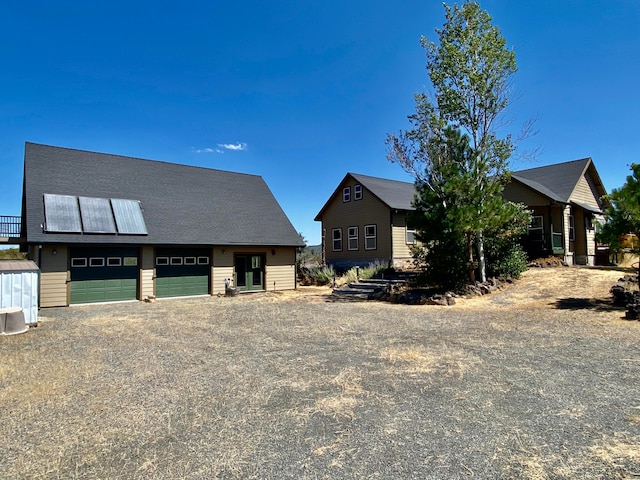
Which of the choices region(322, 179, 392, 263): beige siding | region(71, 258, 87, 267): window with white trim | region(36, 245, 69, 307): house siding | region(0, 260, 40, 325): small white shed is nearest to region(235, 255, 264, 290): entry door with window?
region(71, 258, 87, 267): window with white trim

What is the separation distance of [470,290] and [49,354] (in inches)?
A: 483

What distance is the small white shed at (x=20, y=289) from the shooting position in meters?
9.93

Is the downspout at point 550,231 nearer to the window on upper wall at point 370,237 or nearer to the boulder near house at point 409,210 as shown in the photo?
the boulder near house at point 409,210

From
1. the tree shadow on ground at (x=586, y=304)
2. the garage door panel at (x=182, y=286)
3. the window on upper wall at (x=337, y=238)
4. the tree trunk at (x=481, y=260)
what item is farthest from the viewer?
the window on upper wall at (x=337, y=238)

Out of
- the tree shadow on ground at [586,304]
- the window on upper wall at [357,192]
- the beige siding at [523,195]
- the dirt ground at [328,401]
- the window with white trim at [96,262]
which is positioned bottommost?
the dirt ground at [328,401]

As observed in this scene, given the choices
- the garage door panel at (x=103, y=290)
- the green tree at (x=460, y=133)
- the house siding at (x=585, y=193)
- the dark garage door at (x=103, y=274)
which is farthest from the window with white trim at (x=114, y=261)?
the house siding at (x=585, y=193)

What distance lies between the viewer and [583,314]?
33.2 feet

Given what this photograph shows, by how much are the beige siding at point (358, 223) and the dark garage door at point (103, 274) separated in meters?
13.1

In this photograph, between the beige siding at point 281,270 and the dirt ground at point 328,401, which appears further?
the beige siding at point 281,270

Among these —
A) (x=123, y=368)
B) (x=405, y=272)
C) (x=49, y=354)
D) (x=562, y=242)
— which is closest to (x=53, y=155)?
(x=49, y=354)

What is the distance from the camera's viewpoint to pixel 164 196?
1877cm

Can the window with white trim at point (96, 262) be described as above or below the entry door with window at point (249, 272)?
above

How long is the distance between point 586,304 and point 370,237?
1360cm

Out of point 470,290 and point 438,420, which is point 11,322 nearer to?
point 438,420
